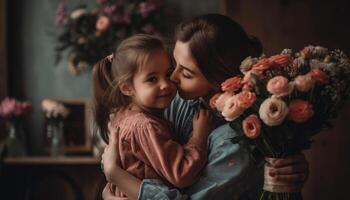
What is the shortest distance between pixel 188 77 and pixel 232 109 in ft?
0.84

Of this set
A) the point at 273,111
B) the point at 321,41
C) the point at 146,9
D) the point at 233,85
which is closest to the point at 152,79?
the point at 233,85

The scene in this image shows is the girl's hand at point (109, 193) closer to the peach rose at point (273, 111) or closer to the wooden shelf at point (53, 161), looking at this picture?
the peach rose at point (273, 111)

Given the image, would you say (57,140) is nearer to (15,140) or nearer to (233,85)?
(15,140)

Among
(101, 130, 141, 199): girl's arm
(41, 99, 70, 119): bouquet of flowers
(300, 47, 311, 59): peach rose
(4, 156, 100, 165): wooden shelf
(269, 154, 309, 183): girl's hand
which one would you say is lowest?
(4, 156, 100, 165): wooden shelf

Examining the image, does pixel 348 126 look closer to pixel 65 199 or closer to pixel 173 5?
pixel 173 5

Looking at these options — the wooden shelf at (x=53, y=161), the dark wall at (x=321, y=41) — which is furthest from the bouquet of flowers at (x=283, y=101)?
the wooden shelf at (x=53, y=161)

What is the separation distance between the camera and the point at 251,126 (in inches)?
57.2

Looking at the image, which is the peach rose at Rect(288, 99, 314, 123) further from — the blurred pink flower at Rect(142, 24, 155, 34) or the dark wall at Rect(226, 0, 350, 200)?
the blurred pink flower at Rect(142, 24, 155, 34)

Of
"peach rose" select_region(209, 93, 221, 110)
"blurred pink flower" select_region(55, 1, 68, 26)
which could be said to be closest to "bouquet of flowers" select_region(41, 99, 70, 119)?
"blurred pink flower" select_region(55, 1, 68, 26)

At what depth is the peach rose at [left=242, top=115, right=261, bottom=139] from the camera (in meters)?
1.44

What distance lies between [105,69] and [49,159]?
2146 mm

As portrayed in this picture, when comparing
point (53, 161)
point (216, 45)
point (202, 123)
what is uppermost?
point (216, 45)

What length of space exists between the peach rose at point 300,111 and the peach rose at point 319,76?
2.4 inches

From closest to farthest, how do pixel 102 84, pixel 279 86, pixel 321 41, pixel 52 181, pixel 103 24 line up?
pixel 279 86 → pixel 102 84 → pixel 321 41 → pixel 103 24 → pixel 52 181
